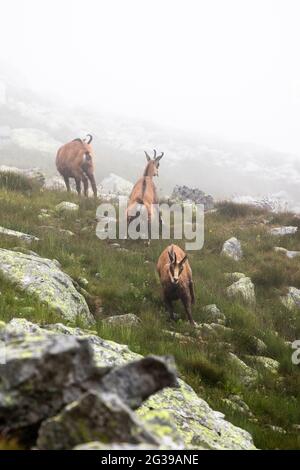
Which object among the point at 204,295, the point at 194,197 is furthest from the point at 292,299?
the point at 194,197

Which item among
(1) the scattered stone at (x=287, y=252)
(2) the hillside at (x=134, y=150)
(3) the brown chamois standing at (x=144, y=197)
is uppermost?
(2) the hillside at (x=134, y=150)

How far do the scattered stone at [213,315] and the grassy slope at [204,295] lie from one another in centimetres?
16

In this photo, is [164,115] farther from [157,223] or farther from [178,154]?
[157,223]

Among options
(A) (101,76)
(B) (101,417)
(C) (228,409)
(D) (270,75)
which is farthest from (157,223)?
(D) (270,75)

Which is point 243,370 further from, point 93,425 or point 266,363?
point 93,425

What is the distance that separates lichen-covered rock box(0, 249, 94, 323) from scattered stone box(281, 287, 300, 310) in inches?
226

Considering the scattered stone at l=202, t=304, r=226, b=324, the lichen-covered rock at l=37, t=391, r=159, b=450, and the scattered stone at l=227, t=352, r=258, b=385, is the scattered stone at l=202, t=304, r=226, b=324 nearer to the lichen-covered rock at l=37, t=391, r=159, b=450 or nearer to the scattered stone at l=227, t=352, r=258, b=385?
the scattered stone at l=227, t=352, r=258, b=385

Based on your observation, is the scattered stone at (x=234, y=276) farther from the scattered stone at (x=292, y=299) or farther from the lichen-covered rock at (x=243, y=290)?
the scattered stone at (x=292, y=299)

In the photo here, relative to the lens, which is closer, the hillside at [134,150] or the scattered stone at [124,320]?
the scattered stone at [124,320]

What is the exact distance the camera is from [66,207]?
55.1 ft

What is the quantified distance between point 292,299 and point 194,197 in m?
11.2

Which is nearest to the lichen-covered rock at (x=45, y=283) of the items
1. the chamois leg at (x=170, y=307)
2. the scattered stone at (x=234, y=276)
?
the chamois leg at (x=170, y=307)

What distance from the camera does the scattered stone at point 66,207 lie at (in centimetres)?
1659

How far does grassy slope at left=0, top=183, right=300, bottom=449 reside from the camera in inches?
277
